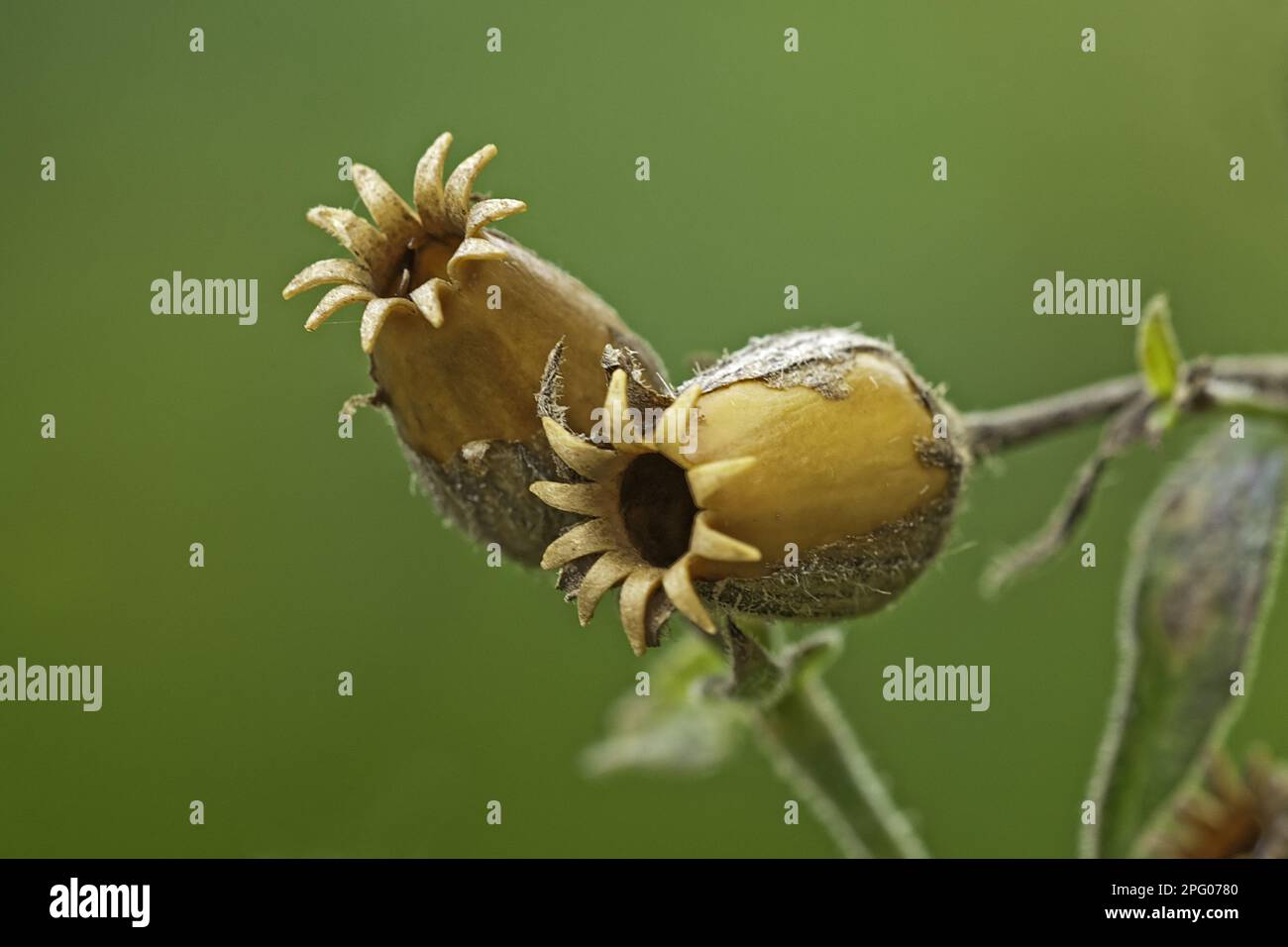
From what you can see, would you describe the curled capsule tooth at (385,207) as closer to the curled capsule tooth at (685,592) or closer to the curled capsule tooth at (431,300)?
the curled capsule tooth at (431,300)

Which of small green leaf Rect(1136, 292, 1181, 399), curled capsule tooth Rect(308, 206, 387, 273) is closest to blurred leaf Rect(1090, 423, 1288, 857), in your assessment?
→ small green leaf Rect(1136, 292, 1181, 399)

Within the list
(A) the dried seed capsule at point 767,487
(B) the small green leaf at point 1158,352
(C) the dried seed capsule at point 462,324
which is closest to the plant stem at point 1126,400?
(B) the small green leaf at point 1158,352

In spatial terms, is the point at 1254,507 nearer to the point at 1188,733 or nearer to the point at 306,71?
the point at 1188,733

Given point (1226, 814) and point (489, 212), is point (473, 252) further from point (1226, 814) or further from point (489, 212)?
point (1226, 814)

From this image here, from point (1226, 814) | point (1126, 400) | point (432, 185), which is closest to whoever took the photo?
point (432, 185)

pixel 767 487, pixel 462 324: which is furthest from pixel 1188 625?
pixel 462 324
